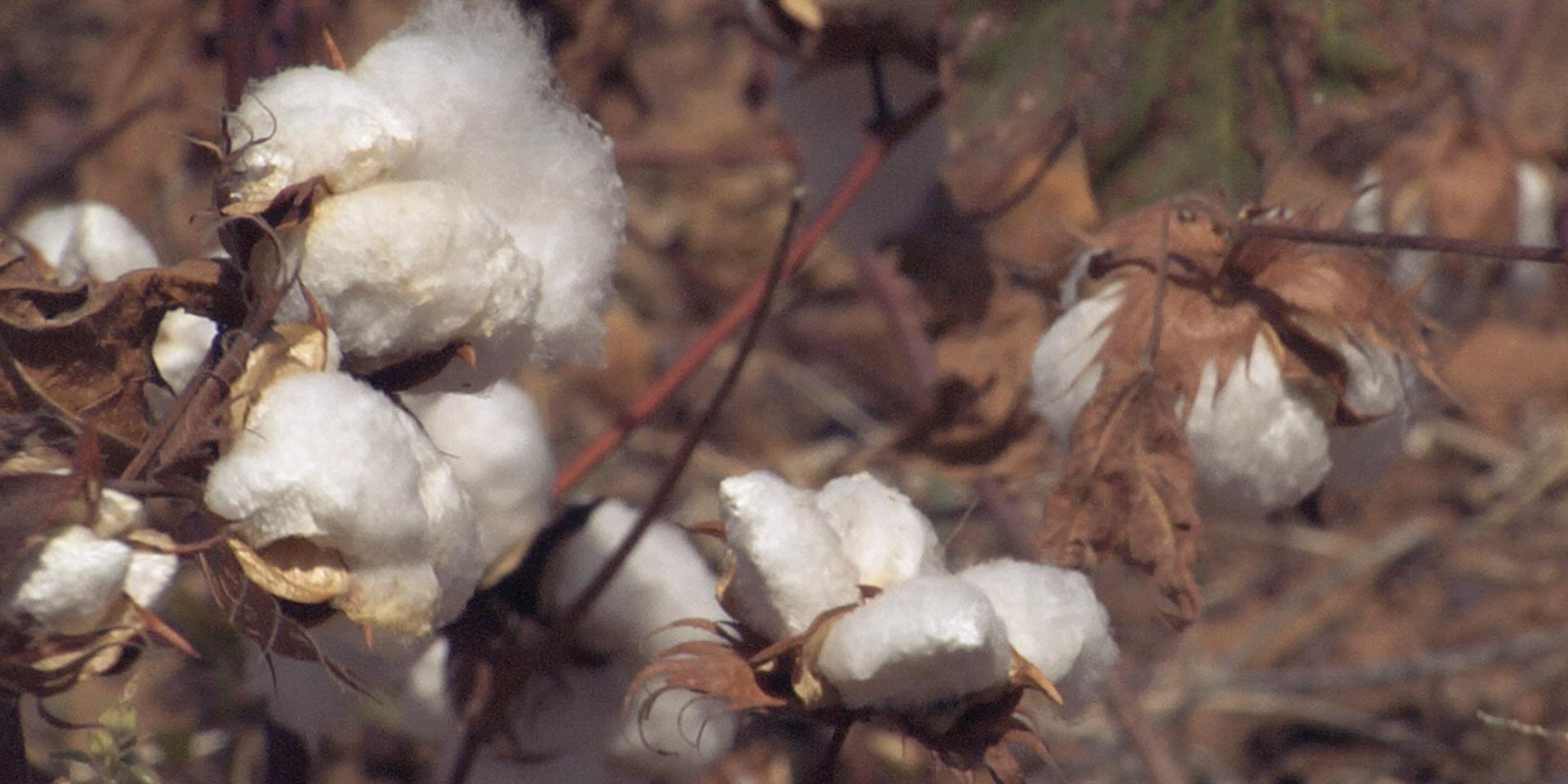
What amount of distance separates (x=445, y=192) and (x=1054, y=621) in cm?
45

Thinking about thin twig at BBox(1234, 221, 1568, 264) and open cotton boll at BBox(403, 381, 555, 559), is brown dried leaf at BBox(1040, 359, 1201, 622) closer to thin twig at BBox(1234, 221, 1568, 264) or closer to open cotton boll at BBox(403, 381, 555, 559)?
thin twig at BBox(1234, 221, 1568, 264)

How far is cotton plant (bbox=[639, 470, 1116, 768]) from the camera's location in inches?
33.6

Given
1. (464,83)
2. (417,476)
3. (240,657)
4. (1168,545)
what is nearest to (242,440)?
(417,476)

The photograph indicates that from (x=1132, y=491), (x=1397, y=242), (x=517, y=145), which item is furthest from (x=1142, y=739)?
(x=517, y=145)

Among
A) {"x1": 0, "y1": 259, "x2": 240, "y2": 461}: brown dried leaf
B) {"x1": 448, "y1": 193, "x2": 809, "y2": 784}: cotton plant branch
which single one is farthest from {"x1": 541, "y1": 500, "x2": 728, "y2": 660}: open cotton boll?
{"x1": 0, "y1": 259, "x2": 240, "y2": 461}: brown dried leaf

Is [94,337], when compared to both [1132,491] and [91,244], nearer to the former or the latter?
[91,244]

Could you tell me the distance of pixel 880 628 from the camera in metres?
0.85

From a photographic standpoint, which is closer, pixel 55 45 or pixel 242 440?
pixel 242 440

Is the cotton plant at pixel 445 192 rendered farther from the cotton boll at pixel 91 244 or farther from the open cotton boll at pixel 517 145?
the cotton boll at pixel 91 244

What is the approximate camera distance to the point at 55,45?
3.42m

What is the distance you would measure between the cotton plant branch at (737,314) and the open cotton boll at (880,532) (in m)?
0.47

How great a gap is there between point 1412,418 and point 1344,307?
0.55ft

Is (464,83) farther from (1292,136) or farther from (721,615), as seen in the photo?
(1292,136)

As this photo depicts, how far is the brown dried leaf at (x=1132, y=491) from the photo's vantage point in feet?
3.64
